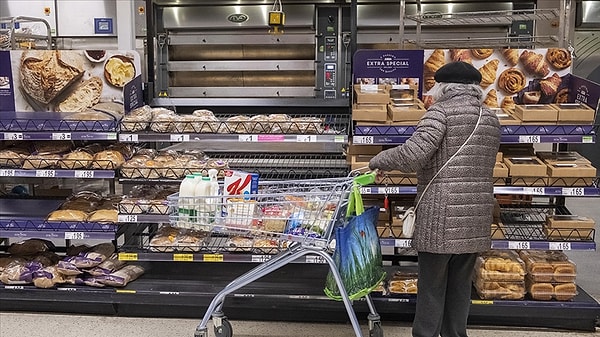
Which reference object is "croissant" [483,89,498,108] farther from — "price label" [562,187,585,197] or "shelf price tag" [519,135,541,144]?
"price label" [562,187,585,197]

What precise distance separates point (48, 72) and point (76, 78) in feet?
0.56

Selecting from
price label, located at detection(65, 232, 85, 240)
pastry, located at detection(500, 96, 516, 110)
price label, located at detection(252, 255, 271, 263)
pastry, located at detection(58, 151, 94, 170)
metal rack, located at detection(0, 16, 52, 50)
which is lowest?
price label, located at detection(252, 255, 271, 263)

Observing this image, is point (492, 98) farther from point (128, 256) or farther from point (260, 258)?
point (128, 256)

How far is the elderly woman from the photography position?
9.29ft

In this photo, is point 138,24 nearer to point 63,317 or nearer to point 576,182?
point 63,317

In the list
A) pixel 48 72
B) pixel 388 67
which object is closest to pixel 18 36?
pixel 48 72

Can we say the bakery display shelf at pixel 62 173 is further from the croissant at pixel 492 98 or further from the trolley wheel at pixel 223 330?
the croissant at pixel 492 98

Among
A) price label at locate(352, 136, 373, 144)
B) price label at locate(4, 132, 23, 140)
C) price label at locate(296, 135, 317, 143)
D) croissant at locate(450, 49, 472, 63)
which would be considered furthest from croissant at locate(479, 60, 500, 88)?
price label at locate(4, 132, 23, 140)

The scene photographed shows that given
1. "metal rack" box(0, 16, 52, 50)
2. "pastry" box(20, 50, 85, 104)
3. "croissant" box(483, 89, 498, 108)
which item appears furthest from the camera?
"metal rack" box(0, 16, 52, 50)

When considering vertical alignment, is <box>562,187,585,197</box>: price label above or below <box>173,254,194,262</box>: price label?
above

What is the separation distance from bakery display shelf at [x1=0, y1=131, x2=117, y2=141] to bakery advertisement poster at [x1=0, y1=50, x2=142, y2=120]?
361 mm

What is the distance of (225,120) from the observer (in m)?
3.59

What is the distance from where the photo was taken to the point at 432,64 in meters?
3.76

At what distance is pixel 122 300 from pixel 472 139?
2.26m
